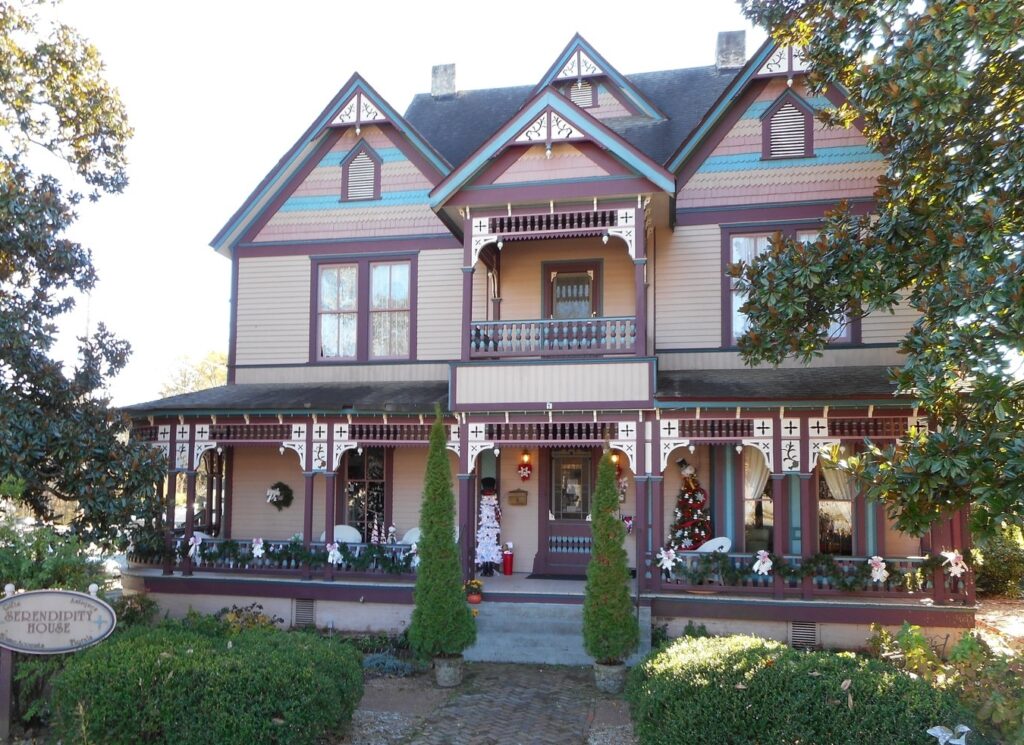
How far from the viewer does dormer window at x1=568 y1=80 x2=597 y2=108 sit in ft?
56.5

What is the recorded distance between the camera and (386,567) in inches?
541

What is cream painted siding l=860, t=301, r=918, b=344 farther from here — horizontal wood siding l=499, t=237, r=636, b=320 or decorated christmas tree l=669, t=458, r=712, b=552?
horizontal wood siding l=499, t=237, r=636, b=320

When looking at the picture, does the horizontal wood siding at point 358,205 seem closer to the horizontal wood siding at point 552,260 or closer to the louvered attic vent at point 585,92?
the horizontal wood siding at point 552,260

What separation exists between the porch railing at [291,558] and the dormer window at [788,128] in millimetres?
9841

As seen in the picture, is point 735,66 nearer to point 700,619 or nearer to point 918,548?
point 918,548

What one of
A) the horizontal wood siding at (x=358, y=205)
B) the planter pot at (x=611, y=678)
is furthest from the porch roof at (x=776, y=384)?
the horizontal wood siding at (x=358, y=205)

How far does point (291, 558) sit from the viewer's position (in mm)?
14242

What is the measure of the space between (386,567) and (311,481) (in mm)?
2116

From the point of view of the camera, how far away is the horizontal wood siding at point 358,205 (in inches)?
642

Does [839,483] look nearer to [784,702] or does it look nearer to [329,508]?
[784,702]

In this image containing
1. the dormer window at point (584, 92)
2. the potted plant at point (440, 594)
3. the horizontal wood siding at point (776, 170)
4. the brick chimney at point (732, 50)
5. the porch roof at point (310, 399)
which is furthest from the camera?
the brick chimney at point (732, 50)

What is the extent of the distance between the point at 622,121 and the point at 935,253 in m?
9.20

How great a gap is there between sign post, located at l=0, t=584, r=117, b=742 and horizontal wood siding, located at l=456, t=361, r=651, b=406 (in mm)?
6629

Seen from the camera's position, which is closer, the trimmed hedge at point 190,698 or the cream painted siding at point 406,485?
the trimmed hedge at point 190,698
